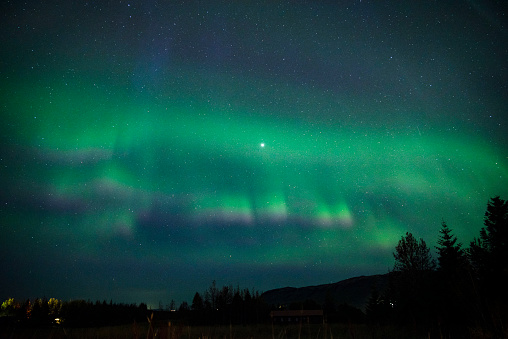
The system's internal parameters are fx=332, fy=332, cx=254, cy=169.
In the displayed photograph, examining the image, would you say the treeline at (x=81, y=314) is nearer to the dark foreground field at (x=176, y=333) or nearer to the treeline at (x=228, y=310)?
the treeline at (x=228, y=310)

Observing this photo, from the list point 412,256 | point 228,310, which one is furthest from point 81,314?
point 412,256

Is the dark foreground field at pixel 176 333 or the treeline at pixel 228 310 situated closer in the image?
the dark foreground field at pixel 176 333

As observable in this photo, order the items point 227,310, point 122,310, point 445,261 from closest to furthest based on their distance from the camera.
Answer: point 445,261 → point 227,310 → point 122,310

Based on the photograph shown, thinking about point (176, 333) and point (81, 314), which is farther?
A: point (81, 314)

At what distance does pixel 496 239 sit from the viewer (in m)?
15.4

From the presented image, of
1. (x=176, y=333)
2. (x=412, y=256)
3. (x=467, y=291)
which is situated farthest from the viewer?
(x=412, y=256)

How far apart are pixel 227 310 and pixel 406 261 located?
3204 centimetres

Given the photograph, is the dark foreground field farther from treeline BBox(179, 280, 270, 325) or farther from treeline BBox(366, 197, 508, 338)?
treeline BBox(179, 280, 270, 325)

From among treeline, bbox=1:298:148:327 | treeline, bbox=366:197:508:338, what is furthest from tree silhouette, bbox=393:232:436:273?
treeline, bbox=1:298:148:327

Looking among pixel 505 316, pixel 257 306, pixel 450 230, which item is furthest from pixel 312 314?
pixel 505 316

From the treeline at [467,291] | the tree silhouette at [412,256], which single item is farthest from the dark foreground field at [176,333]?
the tree silhouette at [412,256]

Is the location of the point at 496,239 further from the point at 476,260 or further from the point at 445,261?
the point at 445,261

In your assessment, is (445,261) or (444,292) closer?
(444,292)

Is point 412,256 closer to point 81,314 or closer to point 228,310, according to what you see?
point 228,310
